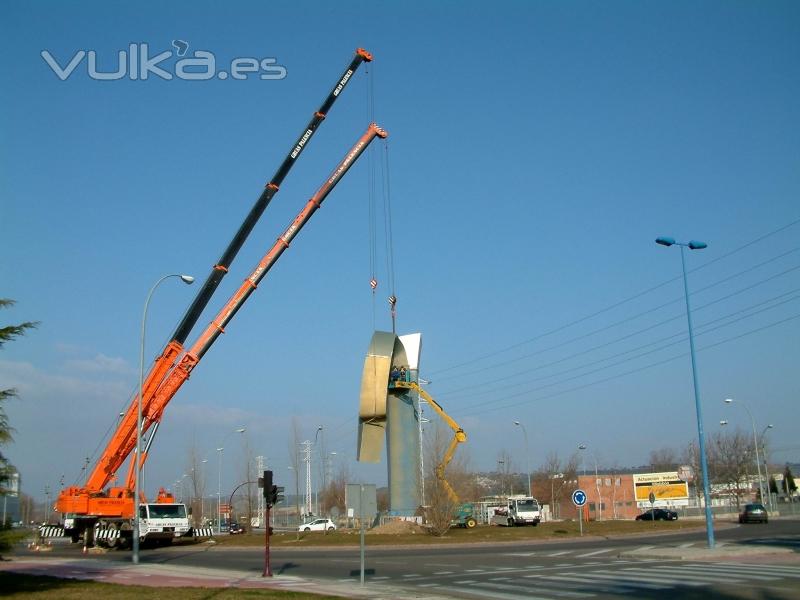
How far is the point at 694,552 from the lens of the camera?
26.5 meters

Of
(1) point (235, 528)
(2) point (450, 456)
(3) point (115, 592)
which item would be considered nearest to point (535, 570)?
(3) point (115, 592)

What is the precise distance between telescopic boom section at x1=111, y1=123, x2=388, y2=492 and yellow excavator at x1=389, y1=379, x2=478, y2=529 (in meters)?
11.7

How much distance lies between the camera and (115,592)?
60.5 ft

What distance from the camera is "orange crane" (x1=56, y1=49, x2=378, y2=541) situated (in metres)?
36.2

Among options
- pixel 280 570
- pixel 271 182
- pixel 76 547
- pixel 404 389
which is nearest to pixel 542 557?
pixel 280 570

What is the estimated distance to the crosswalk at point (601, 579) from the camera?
701 inches

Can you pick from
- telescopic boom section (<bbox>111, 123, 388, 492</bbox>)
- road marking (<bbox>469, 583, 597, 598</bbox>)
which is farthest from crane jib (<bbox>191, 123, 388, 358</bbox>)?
road marking (<bbox>469, 583, 597, 598</bbox>)

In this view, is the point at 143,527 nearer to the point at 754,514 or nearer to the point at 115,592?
the point at 115,592

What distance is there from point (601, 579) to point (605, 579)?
11 cm

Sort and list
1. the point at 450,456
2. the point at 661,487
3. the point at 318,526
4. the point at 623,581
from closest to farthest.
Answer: the point at 623,581 < the point at 450,456 < the point at 318,526 < the point at 661,487

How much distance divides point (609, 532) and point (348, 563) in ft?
69.7

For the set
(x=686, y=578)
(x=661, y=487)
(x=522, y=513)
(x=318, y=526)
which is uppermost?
(x=686, y=578)

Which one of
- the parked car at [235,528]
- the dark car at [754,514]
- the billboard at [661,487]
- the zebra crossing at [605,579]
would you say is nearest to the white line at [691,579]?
the zebra crossing at [605,579]

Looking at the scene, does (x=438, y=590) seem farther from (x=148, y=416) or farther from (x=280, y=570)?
(x=148, y=416)
